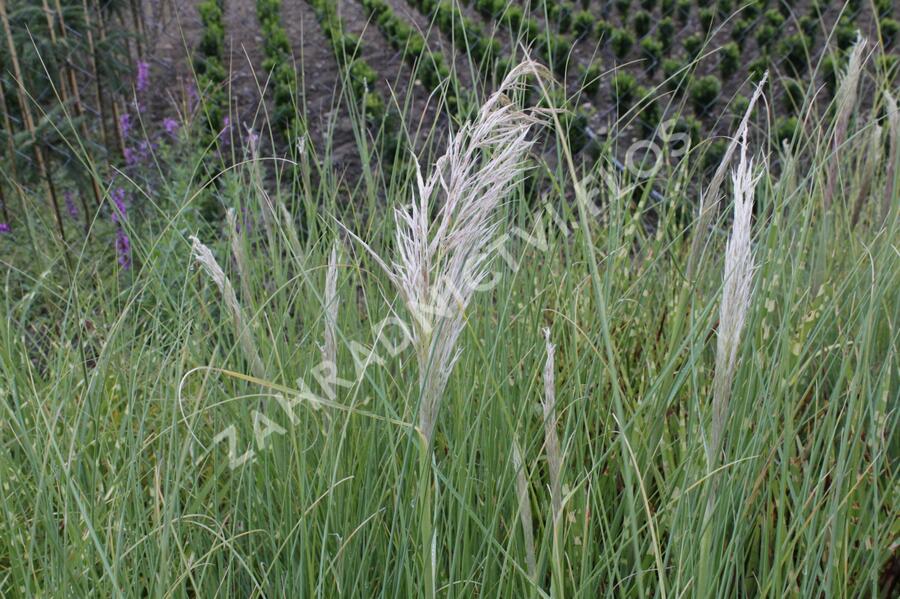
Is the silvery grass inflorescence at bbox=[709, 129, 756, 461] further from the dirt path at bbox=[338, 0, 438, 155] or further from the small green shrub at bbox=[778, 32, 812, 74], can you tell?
the small green shrub at bbox=[778, 32, 812, 74]

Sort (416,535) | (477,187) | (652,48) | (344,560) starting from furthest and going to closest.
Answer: (652,48) < (344,560) < (416,535) < (477,187)

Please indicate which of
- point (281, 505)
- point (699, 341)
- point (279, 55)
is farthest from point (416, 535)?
point (279, 55)

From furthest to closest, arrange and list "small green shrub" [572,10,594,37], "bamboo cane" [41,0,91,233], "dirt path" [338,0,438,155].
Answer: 1. "small green shrub" [572,10,594,37]
2. "dirt path" [338,0,438,155]
3. "bamboo cane" [41,0,91,233]

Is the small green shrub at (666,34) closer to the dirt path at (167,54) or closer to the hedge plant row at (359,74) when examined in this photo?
the hedge plant row at (359,74)

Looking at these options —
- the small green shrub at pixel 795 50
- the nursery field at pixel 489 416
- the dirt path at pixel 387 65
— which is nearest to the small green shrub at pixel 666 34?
the small green shrub at pixel 795 50

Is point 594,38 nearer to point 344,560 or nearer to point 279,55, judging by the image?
point 279,55

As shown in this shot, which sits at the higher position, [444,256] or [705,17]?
[444,256]

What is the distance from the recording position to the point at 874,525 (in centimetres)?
111

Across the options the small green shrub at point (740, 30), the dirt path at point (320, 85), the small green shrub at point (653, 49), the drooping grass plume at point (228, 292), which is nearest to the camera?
the drooping grass plume at point (228, 292)

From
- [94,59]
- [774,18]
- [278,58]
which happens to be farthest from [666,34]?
[94,59]

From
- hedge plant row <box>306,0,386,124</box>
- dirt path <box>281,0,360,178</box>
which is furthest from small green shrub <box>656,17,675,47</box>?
dirt path <box>281,0,360,178</box>

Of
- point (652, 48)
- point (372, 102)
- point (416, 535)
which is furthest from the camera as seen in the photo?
point (652, 48)

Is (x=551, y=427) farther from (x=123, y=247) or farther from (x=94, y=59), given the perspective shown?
(x=94, y=59)

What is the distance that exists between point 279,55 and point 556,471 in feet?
15.5
